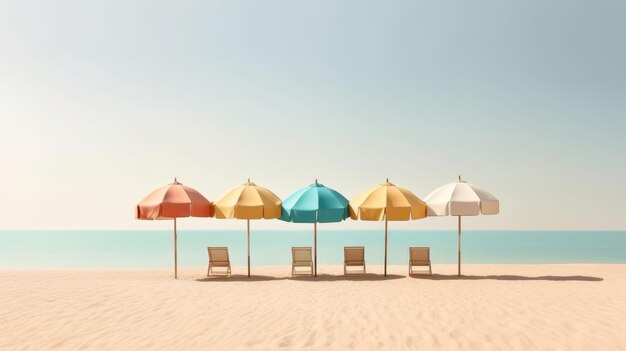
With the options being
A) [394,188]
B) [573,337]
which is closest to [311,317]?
[573,337]

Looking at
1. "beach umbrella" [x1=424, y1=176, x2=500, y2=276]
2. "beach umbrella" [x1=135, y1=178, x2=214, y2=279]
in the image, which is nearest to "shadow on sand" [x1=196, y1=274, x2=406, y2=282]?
"beach umbrella" [x1=135, y1=178, x2=214, y2=279]

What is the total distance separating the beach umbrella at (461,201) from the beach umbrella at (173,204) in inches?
221

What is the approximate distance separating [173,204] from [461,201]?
698 centimetres

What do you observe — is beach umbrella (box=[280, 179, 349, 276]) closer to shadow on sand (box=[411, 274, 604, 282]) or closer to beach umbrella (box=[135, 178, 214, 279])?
beach umbrella (box=[135, 178, 214, 279])

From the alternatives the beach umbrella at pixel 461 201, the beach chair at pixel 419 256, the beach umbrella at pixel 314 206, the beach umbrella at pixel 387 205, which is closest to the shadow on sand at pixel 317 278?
the beach umbrella at pixel 314 206

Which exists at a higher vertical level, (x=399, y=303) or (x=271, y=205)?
(x=271, y=205)

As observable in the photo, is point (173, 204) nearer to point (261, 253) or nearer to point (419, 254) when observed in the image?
point (419, 254)

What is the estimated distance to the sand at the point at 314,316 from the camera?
618cm

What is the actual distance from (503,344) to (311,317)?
2727 millimetres

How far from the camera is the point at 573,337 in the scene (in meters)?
6.43

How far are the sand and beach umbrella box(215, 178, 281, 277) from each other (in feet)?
5.65

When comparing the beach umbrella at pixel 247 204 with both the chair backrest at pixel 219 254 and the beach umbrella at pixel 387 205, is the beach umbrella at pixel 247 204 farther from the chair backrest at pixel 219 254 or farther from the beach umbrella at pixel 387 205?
the beach umbrella at pixel 387 205

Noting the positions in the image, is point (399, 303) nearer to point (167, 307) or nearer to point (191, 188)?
point (167, 307)

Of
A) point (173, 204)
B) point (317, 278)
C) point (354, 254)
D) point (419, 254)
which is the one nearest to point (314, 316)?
point (317, 278)
